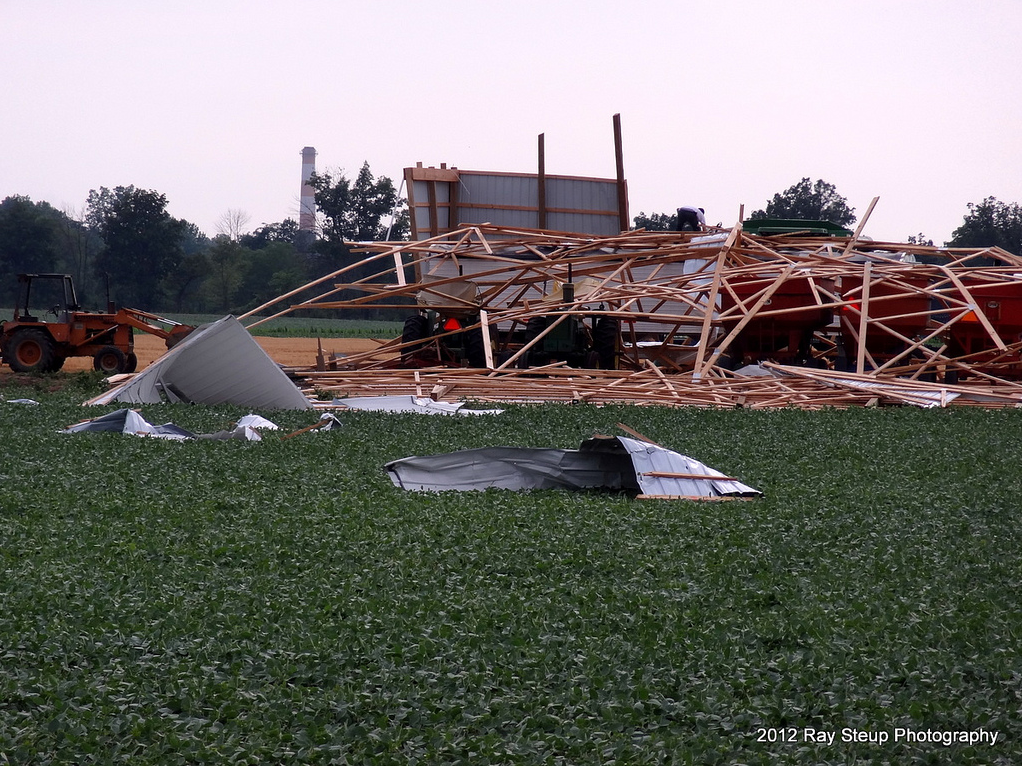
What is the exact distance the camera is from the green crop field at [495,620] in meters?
3.70

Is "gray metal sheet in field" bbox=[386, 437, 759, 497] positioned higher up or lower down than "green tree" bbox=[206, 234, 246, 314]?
lower down

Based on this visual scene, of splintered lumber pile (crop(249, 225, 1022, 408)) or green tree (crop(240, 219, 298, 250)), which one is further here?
green tree (crop(240, 219, 298, 250))

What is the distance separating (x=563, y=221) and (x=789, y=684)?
25029mm

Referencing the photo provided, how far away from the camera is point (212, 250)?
72.4m

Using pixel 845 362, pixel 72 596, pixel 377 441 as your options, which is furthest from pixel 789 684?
pixel 845 362

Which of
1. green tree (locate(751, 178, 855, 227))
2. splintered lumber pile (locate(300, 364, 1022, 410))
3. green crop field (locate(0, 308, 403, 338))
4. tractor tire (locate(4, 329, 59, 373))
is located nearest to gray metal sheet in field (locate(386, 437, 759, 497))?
splintered lumber pile (locate(300, 364, 1022, 410))

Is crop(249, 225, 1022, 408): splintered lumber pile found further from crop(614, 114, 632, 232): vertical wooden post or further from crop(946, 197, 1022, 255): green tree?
crop(946, 197, 1022, 255): green tree

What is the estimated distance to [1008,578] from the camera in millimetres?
5711

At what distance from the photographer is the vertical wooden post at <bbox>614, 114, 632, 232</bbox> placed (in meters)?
26.7

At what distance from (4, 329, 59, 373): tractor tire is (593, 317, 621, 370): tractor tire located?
39.0ft

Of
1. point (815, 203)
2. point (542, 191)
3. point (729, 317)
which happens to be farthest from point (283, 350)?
point (815, 203)

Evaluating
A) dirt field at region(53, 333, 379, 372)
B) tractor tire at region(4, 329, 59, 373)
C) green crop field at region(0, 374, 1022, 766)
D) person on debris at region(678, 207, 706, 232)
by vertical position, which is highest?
person on debris at region(678, 207, 706, 232)

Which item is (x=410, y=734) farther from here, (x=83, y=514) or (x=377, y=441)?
(x=377, y=441)

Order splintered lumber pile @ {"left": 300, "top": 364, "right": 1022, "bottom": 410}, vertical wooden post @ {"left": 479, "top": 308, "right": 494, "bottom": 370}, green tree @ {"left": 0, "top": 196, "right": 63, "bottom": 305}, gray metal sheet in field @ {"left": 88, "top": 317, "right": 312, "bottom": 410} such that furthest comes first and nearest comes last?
green tree @ {"left": 0, "top": 196, "right": 63, "bottom": 305}, vertical wooden post @ {"left": 479, "top": 308, "right": 494, "bottom": 370}, splintered lumber pile @ {"left": 300, "top": 364, "right": 1022, "bottom": 410}, gray metal sheet in field @ {"left": 88, "top": 317, "right": 312, "bottom": 410}
